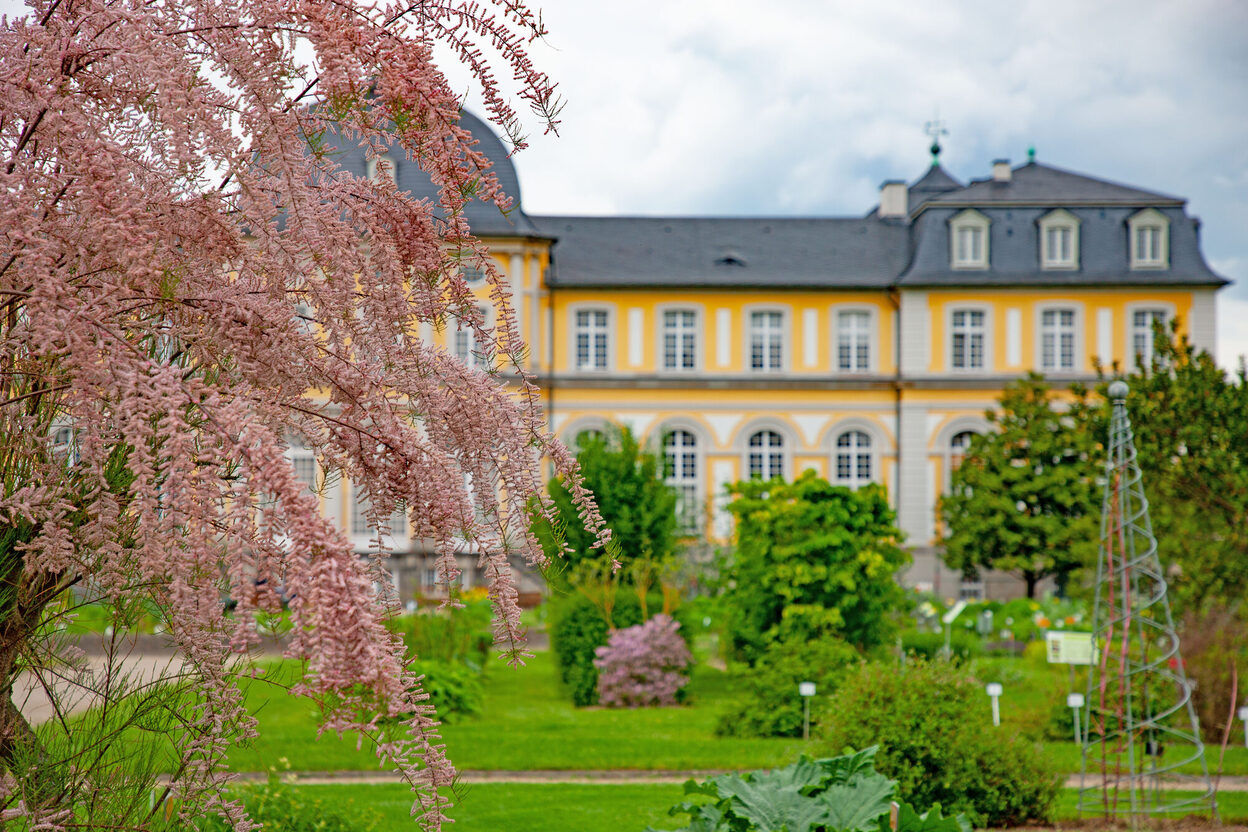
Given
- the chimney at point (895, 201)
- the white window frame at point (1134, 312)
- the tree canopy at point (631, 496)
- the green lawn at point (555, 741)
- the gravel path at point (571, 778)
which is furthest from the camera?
the chimney at point (895, 201)

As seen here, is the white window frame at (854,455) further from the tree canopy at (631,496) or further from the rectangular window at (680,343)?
the tree canopy at (631,496)

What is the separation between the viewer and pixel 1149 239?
2862 cm

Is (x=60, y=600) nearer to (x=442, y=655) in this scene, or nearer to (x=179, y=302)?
(x=179, y=302)

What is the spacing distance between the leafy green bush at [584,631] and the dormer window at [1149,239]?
65.7 feet

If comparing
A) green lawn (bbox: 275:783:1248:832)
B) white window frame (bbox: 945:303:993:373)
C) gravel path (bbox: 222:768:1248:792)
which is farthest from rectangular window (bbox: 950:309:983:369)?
green lawn (bbox: 275:783:1248:832)

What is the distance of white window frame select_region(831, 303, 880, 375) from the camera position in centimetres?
2947

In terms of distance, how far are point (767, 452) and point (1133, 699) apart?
19.1 metres

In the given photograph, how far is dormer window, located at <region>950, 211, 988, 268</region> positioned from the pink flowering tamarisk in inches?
1083

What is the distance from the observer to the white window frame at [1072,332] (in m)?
28.7

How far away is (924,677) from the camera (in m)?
7.37

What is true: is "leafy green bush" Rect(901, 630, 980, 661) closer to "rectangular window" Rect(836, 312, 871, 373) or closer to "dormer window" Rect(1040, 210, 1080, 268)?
"rectangular window" Rect(836, 312, 871, 373)

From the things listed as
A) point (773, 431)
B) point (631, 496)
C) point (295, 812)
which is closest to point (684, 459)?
point (773, 431)

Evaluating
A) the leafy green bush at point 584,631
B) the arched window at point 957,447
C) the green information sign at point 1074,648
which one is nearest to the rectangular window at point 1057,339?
the arched window at point 957,447

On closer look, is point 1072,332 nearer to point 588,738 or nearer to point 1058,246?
point 1058,246
